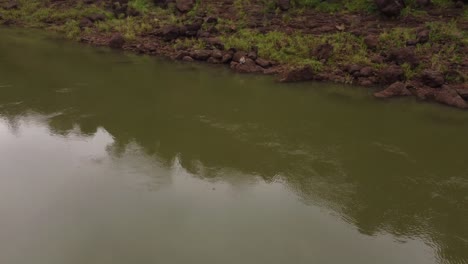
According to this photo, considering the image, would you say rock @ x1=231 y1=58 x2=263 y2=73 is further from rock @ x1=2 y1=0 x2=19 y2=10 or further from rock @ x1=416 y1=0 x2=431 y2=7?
rock @ x1=2 y1=0 x2=19 y2=10

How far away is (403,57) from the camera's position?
1402 cm

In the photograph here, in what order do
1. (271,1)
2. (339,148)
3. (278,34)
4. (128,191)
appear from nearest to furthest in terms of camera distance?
(128,191)
(339,148)
(278,34)
(271,1)

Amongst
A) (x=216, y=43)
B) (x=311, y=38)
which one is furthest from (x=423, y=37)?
(x=216, y=43)

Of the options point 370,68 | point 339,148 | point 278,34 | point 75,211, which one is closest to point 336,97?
point 370,68

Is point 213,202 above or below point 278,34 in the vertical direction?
below

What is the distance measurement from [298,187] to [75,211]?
382cm

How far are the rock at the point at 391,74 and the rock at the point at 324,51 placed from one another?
214 centimetres

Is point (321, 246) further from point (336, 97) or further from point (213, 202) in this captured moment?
point (336, 97)

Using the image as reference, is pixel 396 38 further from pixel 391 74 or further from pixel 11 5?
pixel 11 5

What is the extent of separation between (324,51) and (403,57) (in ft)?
8.46

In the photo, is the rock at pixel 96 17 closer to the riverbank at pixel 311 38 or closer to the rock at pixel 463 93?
the riverbank at pixel 311 38

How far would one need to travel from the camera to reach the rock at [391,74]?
1351 cm

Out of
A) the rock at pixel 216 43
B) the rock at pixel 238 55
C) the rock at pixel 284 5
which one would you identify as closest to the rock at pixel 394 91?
the rock at pixel 238 55

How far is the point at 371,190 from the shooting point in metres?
7.93
